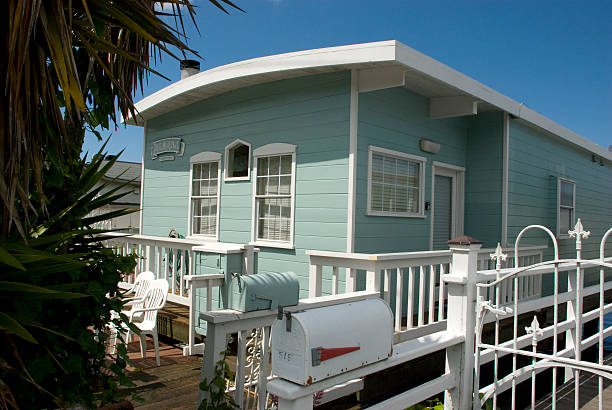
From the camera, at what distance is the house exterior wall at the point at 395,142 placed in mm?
5730

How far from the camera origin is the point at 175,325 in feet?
17.9

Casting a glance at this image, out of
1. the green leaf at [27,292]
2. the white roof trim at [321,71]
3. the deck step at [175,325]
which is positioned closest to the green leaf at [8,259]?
the green leaf at [27,292]

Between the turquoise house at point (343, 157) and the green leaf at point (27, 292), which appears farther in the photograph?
the turquoise house at point (343, 157)

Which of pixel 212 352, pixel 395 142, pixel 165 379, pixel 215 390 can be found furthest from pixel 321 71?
pixel 215 390

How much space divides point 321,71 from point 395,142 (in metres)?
1.39

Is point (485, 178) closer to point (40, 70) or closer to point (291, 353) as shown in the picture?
point (291, 353)

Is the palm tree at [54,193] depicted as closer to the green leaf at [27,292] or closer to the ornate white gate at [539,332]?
the green leaf at [27,292]

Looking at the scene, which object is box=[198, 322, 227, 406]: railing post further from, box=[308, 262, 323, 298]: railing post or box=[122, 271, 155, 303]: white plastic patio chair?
box=[122, 271, 155, 303]: white plastic patio chair

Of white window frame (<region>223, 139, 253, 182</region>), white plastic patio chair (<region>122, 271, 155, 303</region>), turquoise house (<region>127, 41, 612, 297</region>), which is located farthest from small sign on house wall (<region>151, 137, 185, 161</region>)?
white plastic patio chair (<region>122, 271, 155, 303</region>)

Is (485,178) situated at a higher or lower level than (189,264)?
higher

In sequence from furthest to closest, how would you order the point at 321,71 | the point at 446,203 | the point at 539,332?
the point at 446,203 → the point at 321,71 → the point at 539,332

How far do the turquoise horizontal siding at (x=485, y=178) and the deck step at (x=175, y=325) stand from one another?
4.75 m

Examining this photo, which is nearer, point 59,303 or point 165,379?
point 59,303

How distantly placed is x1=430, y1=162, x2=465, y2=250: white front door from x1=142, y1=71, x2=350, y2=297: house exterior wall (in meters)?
1.99
